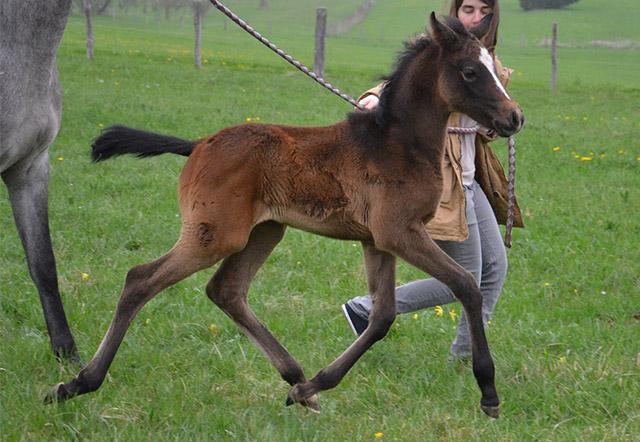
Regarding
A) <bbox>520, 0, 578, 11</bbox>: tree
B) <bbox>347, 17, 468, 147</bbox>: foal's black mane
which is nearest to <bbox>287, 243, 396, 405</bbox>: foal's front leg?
<bbox>347, 17, 468, 147</bbox>: foal's black mane

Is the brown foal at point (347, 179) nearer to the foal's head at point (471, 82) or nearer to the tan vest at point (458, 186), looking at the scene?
the foal's head at point (471, 82)

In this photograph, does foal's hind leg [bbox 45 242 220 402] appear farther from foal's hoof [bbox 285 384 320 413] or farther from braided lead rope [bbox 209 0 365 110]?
braided lead rope [bbox 209 0 365 110]

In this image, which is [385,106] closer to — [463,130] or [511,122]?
[511,122]

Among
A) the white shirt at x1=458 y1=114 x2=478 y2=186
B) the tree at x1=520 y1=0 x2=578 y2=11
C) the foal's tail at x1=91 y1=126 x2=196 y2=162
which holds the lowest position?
the tree at x1=520 y1=0 x2=578 y2=11

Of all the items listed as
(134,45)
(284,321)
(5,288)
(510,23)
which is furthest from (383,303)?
(510,23)

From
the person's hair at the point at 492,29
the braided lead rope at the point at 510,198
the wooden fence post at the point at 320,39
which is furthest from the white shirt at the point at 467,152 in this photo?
the wooden fence post at the point at 320,39

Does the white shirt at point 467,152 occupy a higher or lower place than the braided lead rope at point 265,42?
lower

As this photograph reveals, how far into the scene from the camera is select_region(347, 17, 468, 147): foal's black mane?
413cm

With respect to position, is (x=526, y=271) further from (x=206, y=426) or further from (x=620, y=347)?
(x=206, y=426)

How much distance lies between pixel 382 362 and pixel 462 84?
5.50ft

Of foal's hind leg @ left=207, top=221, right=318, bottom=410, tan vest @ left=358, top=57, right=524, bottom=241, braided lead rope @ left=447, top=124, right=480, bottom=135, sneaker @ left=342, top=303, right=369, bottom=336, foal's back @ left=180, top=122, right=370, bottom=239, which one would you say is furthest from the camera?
sneaker @ left=342, top=303, right=369, bottom=336

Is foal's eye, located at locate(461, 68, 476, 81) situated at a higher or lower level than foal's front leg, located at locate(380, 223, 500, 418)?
higher

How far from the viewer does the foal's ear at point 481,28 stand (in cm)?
422

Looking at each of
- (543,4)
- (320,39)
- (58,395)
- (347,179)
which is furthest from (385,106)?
(543,4)
